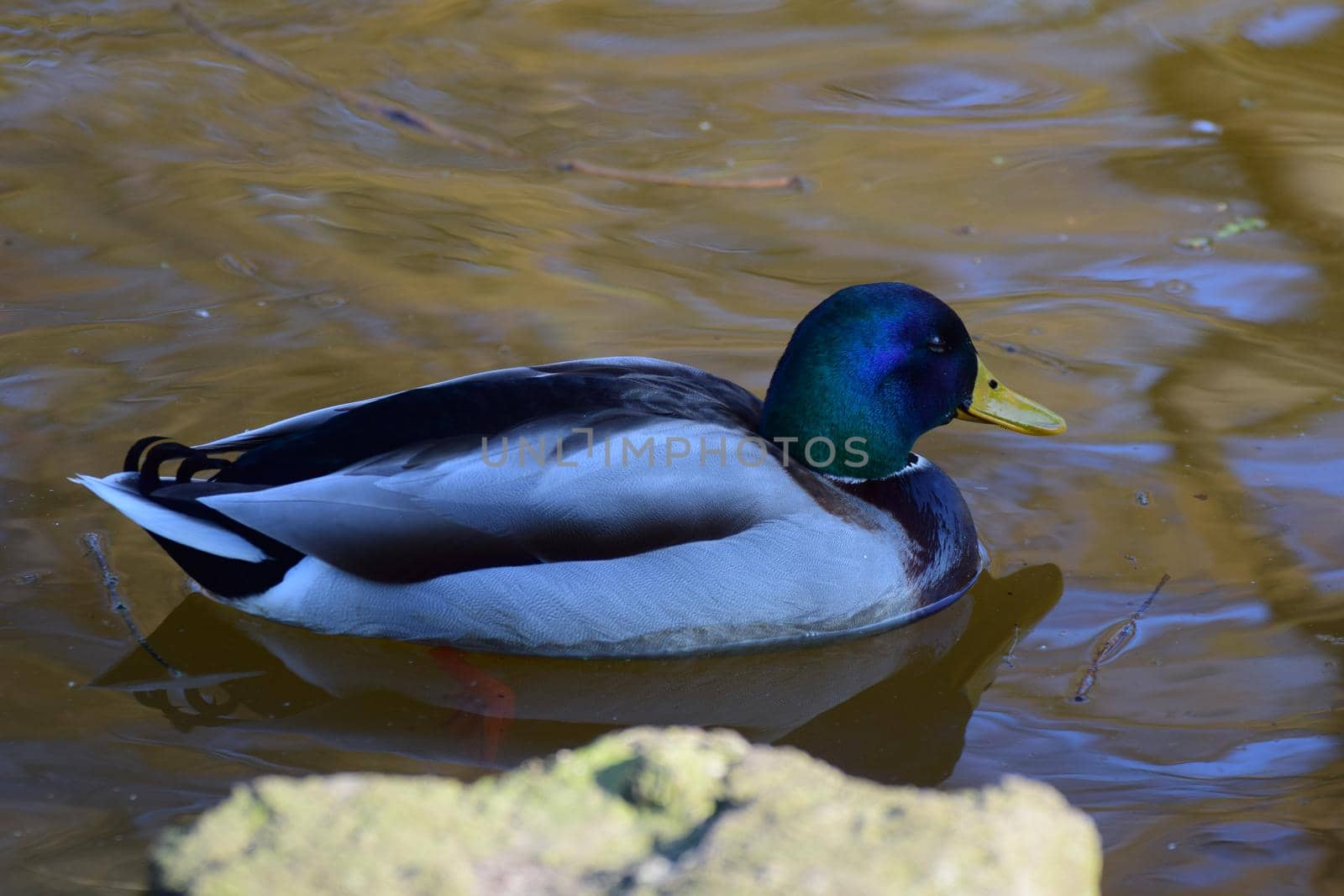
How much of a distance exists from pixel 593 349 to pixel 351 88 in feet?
8.99

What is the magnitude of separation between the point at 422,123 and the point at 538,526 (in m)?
3.78

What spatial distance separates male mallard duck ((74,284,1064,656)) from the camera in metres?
3.73

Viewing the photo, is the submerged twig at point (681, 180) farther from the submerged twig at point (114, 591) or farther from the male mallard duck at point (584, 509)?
the submerged twig at point (114, 591)

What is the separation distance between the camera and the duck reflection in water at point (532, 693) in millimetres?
3656

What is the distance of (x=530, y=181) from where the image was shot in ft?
21.5

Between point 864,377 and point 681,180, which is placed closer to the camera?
point 864,377

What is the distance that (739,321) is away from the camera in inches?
217

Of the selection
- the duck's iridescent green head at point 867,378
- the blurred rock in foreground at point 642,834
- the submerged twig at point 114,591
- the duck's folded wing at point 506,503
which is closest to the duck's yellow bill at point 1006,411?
the duck's iridescent green head at point 867,378

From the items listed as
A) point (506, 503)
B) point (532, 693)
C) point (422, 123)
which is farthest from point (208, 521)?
point (422, 123)

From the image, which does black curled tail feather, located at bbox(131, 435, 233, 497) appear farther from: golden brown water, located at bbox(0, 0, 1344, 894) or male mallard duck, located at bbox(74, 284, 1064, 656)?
golden brown water, located at bbox(0, 0, 1344, 894)

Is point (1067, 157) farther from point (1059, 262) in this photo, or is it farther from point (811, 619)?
point (811, 619)

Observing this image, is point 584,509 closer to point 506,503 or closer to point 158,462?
point 506,503

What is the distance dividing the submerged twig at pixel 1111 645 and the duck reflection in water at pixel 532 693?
226 millimetres

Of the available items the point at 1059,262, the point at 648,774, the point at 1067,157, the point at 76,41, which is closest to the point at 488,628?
the point at 648,774
